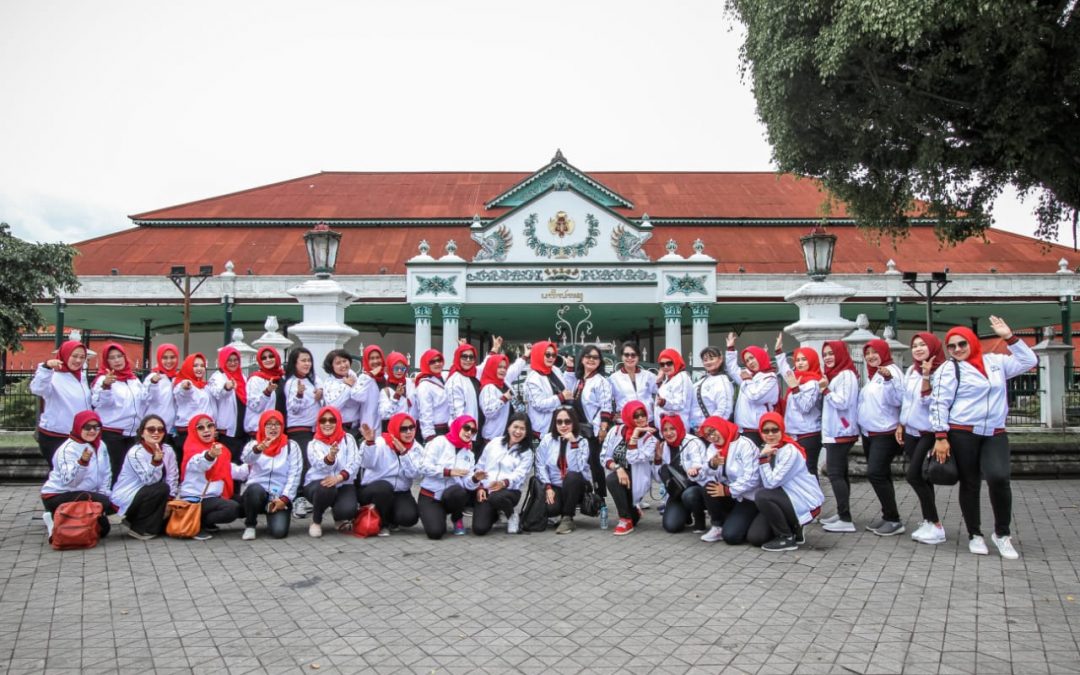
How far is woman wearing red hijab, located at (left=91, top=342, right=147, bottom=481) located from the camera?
21.1 feet

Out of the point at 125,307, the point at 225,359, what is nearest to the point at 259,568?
the point at 225,359

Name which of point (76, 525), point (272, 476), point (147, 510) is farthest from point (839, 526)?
point (76, 525)

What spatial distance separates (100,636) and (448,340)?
46.5 ft

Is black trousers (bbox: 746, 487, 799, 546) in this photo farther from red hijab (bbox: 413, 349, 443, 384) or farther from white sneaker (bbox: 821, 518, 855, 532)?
red hijab (bbox: 413, 349, 443, 384)

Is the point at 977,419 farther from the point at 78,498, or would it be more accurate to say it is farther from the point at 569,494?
the point at 78,498

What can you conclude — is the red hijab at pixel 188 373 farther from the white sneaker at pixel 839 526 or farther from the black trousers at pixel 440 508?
the white sneaker at pixel 839 526

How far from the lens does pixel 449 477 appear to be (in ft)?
20.9

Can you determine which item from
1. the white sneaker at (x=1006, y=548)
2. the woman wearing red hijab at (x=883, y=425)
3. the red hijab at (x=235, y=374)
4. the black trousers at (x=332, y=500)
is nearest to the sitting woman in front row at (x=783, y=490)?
the woman wearing red hijab at (x=883, y=425)

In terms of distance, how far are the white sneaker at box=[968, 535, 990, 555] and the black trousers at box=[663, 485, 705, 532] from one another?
1.99 meters

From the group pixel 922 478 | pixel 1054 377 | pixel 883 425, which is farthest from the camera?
pixel 1054 377

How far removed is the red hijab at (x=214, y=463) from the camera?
6.29m

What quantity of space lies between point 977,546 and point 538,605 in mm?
3435

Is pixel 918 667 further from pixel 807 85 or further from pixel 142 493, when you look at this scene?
pixel 807 85

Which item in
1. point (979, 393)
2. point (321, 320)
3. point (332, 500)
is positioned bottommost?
point (332, 500)
